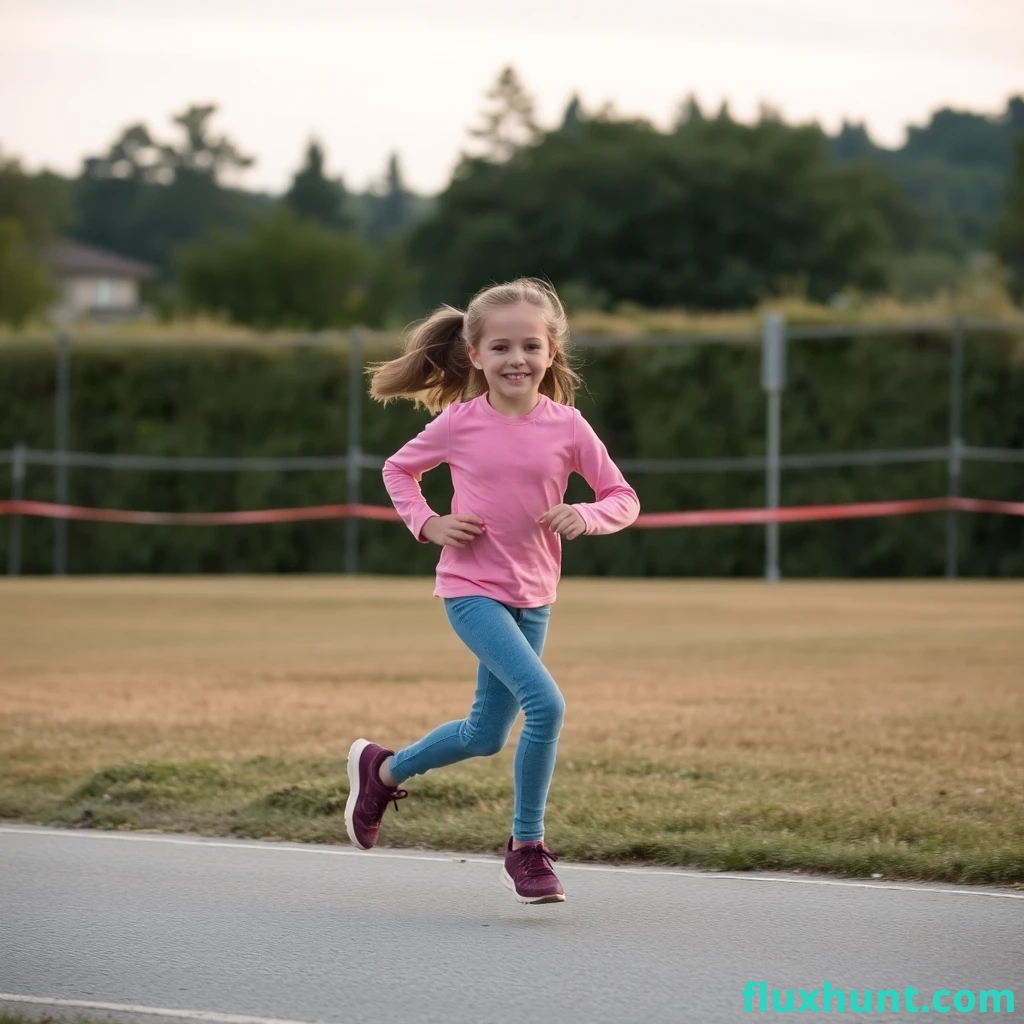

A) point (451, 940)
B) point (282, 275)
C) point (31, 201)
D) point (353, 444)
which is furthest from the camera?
point (31, 201)

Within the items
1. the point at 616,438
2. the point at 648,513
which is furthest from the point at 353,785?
the point at 616,438

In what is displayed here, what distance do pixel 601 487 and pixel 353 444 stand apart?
1742cm

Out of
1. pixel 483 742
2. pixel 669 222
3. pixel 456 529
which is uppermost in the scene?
pixel 669 222

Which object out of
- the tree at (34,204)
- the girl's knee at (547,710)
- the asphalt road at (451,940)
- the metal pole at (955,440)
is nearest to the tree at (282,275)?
the tree at (34,204)

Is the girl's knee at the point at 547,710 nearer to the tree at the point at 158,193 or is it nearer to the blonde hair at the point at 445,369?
the blonde hair at the point at 445,369

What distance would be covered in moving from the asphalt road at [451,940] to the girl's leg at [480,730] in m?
0.43

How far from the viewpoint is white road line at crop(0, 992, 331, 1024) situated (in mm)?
4348

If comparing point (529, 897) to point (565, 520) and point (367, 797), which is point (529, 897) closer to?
point (367, 797)

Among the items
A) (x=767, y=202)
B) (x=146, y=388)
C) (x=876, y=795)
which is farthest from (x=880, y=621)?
(x=767, y=202)

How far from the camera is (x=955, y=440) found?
20516mm

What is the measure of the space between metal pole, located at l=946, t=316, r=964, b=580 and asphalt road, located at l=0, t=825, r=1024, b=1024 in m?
15.2

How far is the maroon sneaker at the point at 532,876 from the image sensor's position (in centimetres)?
552

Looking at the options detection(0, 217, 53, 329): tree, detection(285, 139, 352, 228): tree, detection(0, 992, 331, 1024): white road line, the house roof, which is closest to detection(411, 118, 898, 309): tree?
detection(0, 217, 53, 329): tree

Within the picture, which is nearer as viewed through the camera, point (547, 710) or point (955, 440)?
point (547, 710)
